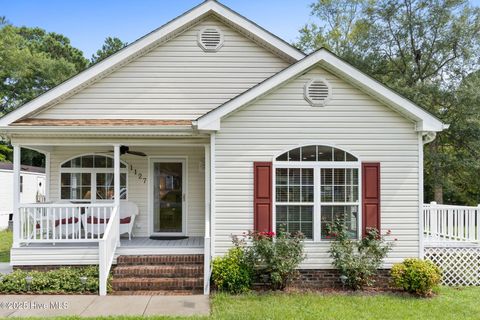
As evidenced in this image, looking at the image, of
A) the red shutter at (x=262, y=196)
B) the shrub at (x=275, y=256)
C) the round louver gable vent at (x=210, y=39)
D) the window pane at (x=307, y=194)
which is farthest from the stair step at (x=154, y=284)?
the round louver gable vent at (x=210, y=39)

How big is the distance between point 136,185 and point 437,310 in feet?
24.1

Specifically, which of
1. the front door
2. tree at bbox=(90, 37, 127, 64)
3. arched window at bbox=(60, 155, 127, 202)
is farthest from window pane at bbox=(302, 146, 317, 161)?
tree at bbox=(90, 37, 127, 64)

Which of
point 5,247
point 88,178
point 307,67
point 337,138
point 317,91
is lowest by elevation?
point 5,247

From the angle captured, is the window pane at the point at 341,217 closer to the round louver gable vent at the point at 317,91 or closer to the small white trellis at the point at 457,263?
the small white trellis at the point at 457,263

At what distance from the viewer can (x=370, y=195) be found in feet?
24.6

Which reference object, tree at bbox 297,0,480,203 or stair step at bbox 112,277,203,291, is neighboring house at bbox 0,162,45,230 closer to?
stair step at bbox 112,277,203,291

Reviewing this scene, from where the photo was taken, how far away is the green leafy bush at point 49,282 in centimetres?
708

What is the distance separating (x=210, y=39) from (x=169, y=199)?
4396 millimetres

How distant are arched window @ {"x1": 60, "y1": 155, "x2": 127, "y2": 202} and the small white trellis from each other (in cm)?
776

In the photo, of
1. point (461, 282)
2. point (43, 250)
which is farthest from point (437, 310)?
point (43, 250)

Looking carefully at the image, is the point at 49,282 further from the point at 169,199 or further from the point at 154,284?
the point at 169,199

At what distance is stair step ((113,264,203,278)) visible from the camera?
750 centimetres

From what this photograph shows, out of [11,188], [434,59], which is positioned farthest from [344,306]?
[11,188]

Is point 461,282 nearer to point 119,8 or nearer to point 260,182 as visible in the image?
point 260,182
